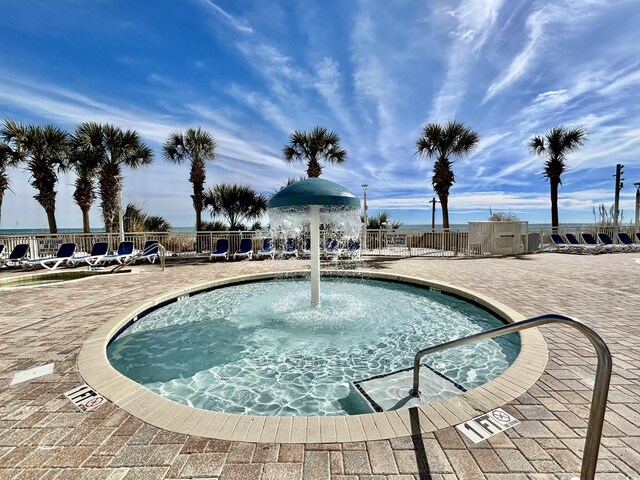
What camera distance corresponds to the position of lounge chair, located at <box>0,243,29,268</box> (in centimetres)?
1028

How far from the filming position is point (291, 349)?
379 centimetres

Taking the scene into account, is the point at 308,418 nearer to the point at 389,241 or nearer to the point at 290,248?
the point at 290,248

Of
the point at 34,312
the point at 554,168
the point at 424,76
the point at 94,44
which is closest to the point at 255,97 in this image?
the point at 94,44

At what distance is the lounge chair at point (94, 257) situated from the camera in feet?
34.9

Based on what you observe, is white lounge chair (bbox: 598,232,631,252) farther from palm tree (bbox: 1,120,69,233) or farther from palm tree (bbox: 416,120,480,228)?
palm tree (bbox: 1,120,69,233)

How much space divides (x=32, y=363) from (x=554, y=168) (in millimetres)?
24632

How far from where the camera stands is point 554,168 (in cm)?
1803

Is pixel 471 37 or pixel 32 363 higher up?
Result: pixel 471 37

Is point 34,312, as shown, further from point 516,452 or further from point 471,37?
point 471,37

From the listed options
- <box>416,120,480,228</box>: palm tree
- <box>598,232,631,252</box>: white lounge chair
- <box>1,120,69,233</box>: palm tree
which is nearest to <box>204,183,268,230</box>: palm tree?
<box>1,120,69,233</box>: palm tree

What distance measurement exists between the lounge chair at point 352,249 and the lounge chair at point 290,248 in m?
2.53

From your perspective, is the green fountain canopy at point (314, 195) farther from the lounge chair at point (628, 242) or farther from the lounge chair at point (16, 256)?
the lounge chair at point (628, 242)

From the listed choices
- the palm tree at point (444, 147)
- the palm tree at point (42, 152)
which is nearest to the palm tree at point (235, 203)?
the palm tree at point (42, 152)

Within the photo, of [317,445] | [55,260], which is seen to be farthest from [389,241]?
[55,260]
